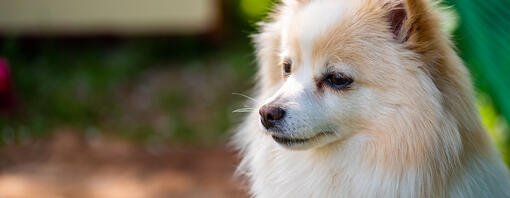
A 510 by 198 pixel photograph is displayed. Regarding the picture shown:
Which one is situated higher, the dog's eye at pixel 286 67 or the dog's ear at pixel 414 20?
the dog's eye at pixel 286 67

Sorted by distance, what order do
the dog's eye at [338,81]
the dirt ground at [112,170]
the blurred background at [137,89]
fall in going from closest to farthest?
the dog's eye at [338,81] → the blurred background at [137,89] → the dirt ground at [112,170]

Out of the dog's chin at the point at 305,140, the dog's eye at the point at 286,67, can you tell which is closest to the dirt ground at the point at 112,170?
the dog's eye at the point at 286,67

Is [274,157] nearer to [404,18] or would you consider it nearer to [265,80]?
[265,80]

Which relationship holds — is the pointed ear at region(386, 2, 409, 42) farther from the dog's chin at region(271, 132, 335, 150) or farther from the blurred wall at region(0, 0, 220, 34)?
the blurred wall at region(0, 0, 220, 34)

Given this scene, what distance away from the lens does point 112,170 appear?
4457mm

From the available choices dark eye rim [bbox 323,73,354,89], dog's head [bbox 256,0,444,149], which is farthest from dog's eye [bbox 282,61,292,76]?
dark eye rim [bbox 323,73,354,89]

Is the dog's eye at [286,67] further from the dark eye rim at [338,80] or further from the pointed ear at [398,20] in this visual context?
the pointed ear at [398,20]

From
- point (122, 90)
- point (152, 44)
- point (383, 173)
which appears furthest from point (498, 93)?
point (152, 44)

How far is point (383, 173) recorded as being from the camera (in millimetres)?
2115

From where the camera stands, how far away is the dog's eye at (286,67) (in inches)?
94.4

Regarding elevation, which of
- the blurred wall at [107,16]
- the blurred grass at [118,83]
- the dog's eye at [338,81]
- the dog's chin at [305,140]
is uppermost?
the blurred wall at [107,16]

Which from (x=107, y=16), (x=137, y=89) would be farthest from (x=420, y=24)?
(x=107, y=16)

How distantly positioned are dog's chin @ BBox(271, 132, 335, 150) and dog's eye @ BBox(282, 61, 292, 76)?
1.08 ft

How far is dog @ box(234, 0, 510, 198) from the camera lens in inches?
81.4
